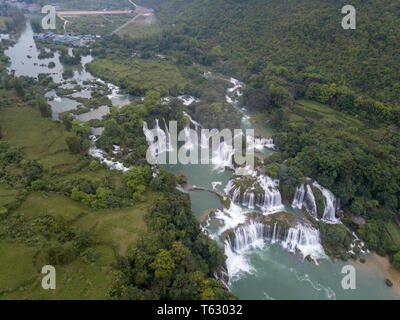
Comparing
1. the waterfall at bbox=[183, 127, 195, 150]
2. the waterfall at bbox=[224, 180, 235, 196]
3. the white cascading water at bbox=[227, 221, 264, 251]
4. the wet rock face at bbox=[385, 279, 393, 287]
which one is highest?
the waterfall at bbox=[183, 127, 195, 150]

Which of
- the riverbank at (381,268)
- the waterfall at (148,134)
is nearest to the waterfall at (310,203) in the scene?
the riverbank at (381,268)

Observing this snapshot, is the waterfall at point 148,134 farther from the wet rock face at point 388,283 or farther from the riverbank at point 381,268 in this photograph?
the wet rock face at point 388,283

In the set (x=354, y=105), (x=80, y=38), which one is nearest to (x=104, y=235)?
(x=354, y=105)

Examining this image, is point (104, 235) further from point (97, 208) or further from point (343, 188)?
point (343, 188)

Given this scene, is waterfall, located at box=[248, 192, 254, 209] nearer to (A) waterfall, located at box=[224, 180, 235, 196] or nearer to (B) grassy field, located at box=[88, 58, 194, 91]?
(A) waterfall, located at box=[224, 180, 235, 196]

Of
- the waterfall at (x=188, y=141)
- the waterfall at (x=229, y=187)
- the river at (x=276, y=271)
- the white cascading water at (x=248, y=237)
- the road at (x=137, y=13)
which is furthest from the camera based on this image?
the road at (x=137, y=13)

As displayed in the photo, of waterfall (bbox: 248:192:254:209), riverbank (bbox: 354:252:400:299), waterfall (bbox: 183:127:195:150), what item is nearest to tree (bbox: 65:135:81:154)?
waterfall (bbox: 183:127:195:150)
